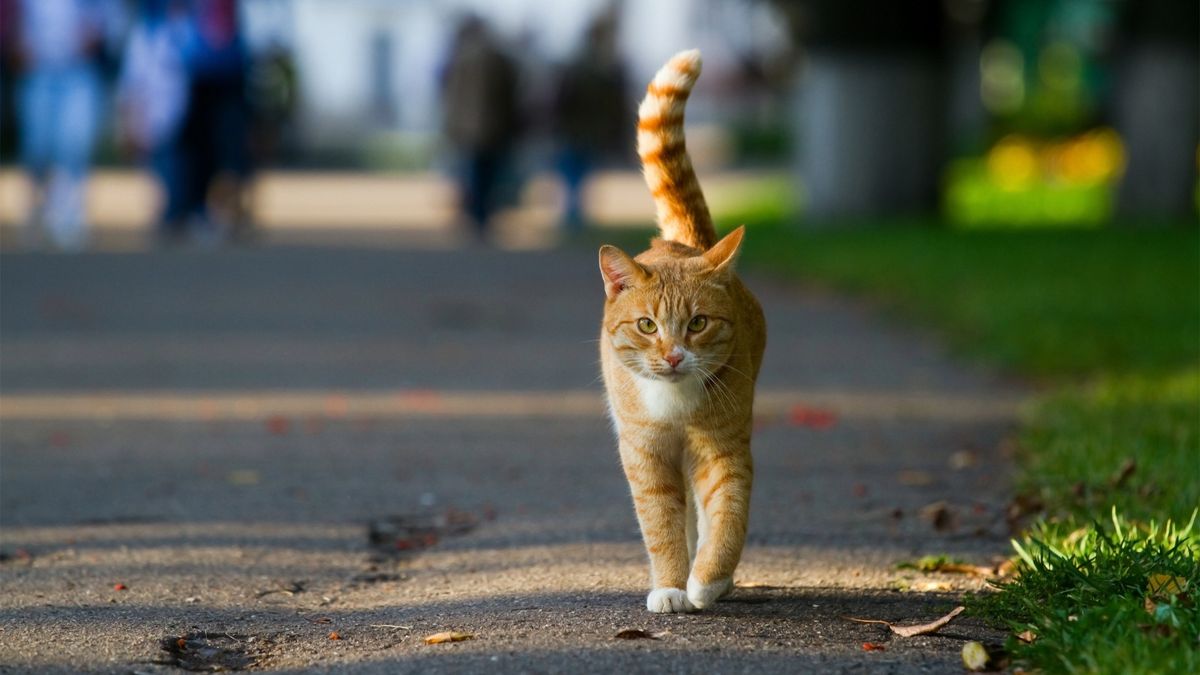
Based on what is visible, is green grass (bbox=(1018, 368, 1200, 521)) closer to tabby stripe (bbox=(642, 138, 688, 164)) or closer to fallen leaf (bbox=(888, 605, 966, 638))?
fallen leaf (bbox=(888, 605, 966, 638))

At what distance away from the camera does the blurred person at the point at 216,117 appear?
14922 millimetres

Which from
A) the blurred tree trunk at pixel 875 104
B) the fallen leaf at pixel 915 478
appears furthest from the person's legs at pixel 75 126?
the fallen leaf at pixel 915 478

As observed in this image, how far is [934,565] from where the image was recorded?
482cm

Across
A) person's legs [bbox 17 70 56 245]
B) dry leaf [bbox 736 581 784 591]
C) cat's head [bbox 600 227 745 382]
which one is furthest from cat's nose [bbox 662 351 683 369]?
person's legs [bbox 17 70 56 245]

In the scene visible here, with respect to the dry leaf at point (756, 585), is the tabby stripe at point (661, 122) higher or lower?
higher

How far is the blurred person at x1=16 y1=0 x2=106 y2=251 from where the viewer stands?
47.0 ft

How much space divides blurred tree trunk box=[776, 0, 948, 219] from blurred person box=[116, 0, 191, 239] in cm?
612

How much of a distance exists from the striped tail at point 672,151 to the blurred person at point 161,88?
10879 mm

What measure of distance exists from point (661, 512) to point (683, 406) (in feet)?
0.92

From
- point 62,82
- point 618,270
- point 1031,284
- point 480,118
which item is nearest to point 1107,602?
point 618,270

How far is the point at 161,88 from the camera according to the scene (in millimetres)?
15078

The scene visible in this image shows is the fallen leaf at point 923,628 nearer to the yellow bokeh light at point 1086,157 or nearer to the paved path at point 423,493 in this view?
the paved path at point 423,493

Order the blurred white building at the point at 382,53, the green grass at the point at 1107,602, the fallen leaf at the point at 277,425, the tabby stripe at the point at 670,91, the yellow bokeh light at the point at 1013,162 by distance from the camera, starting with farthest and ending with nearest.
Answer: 1. the blurred white building at the point at 382,53
2. the yellow bokeh light at the point at 1013,162
3. the fallen leaf at the point at 277,425
4. the tabby stripe at the point at 670,91
5. the green grass at the point at 1107,602

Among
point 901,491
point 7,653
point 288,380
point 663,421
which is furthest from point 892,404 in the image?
point 7,653
